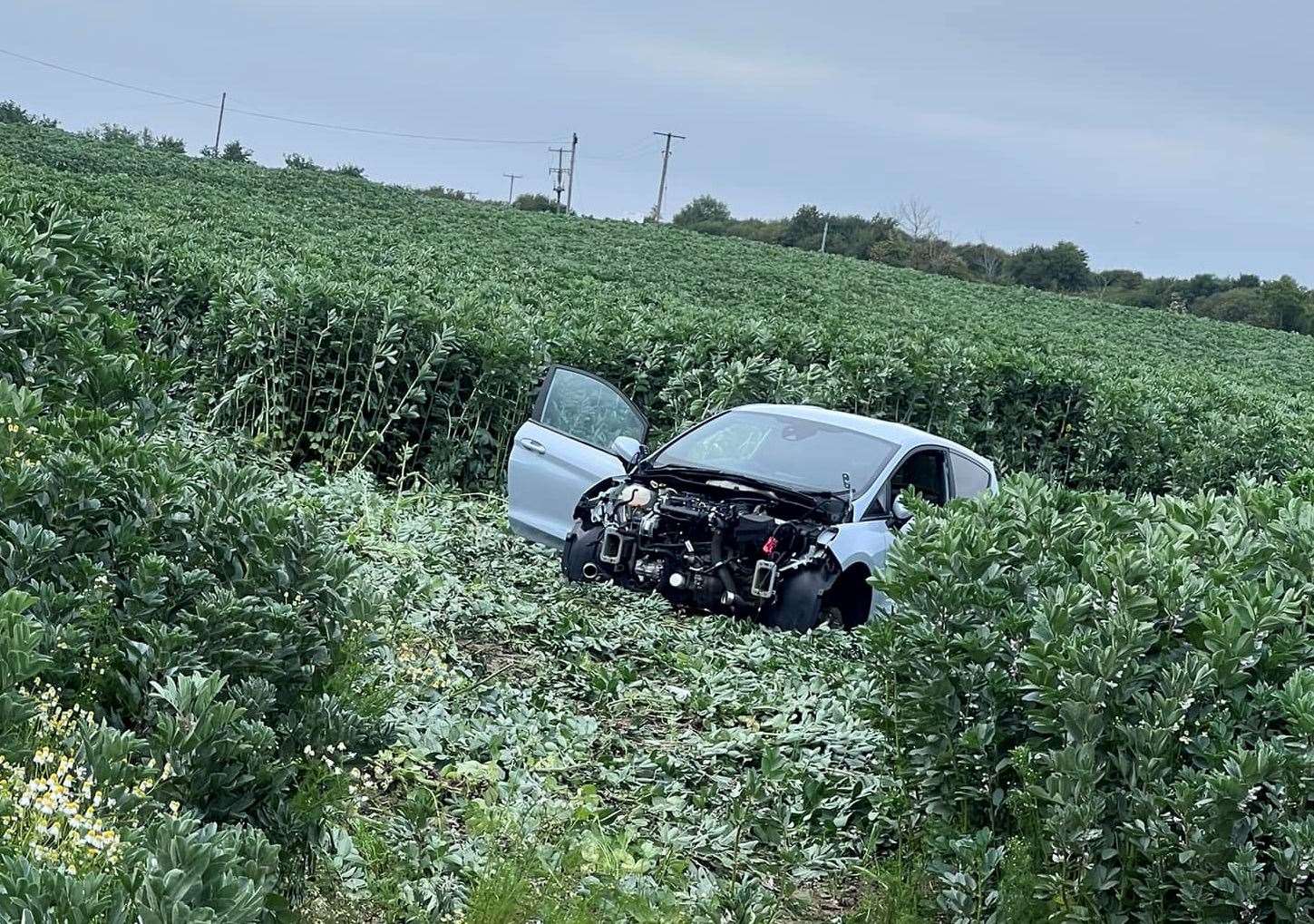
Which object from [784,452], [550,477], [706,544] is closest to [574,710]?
[706,544]

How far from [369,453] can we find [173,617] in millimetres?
9749

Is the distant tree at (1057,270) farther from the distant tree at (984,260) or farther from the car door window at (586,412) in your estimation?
the car door window at (586,412)

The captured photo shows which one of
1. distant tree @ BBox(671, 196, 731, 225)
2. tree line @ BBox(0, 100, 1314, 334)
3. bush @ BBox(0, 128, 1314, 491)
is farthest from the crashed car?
distant tree @ BBox(671, 196, 731, 225)

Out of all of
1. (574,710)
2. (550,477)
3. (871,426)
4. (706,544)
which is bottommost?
(574,710)

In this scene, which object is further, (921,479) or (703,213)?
(703,213)

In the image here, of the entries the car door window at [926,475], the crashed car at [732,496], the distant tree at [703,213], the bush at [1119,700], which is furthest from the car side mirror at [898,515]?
the distant tree at [703,213]

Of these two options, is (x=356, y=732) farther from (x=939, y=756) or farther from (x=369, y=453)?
(x=369, y=453)

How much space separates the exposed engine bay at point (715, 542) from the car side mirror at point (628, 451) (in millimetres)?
278

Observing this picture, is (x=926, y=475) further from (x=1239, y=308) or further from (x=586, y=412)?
(x=1239, y=308)

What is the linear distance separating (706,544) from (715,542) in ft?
0.38

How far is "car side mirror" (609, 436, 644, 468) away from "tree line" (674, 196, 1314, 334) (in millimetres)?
72323

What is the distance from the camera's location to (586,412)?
10.6m

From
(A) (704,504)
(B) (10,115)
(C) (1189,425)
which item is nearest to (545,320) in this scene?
(A) (704,504)

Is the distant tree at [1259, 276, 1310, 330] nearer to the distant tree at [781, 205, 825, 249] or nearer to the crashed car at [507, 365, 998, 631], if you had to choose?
the distant tree at [781, 205, 825, 249]
